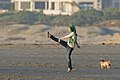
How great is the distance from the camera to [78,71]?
2639 cm

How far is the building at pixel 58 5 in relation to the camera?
4940 inches

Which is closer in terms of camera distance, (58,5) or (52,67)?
(52,67)

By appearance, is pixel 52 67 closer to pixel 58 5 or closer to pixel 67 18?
pixel 67 18

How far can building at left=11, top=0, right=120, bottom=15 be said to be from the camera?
125m

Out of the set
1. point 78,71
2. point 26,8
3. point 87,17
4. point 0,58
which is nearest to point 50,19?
point 87,17

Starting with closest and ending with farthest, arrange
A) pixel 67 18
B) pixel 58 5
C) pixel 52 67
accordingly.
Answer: pixel 52 67 < pixel 67 18 < pixel 58 5

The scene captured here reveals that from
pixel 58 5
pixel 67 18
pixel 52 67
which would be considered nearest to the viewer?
pixel 52 67

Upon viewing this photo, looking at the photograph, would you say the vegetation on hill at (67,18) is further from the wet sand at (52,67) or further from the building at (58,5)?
the wet sand at (52,67)

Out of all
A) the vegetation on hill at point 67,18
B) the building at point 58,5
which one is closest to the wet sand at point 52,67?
the vegetation on hill at point 67,18

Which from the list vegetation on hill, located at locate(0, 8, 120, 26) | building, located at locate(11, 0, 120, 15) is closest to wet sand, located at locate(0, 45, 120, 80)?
vegetation on hill, located at locate(0, 8, 120, 26)

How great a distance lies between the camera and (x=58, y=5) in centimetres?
12938

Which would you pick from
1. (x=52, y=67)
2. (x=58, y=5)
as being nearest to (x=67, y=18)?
(x=58, y=5)

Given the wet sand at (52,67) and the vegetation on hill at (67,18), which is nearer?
the wet sand at (52,67)

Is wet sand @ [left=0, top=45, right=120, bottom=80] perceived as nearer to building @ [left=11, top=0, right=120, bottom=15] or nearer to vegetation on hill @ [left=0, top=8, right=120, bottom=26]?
vegetation on hill @ [left=0, top=8, right=120, bottom=26]
